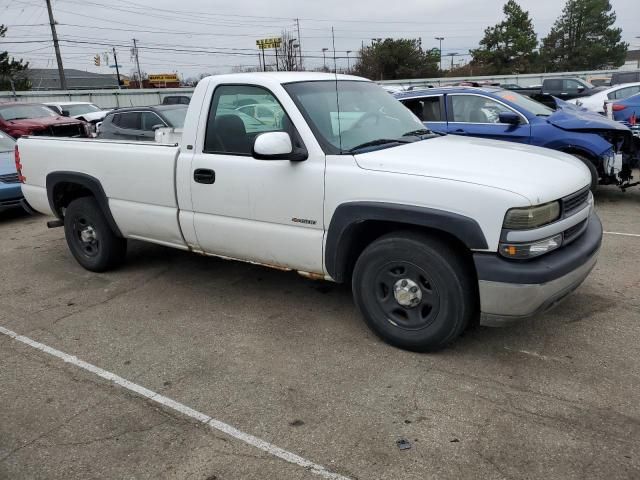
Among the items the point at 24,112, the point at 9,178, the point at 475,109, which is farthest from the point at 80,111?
the point at 475,109

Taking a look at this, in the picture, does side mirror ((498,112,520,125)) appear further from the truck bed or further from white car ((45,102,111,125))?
white car ((45,102,111,125))

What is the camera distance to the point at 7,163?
29.7 ft

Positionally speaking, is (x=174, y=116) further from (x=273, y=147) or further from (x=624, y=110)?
(x=624, y=110)

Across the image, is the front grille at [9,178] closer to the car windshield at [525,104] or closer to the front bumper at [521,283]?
the car windshield at [525,104]

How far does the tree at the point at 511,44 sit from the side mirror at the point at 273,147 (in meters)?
62.7

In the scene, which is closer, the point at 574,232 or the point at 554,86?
the point at 574,232

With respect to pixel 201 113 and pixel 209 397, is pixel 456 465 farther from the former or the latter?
pixel 201 113

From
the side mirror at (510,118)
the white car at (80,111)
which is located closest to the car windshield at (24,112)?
the white car at (80,111)

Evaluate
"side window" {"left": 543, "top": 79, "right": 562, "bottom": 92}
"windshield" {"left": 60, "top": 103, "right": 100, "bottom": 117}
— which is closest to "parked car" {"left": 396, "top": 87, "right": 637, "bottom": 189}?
"side window" {"left": 543, "top": 79, "right": 562, "bottom": 92}

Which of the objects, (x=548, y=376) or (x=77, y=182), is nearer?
(x=548, y=376)

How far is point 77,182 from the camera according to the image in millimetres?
5434

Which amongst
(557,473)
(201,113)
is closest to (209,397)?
(557,473)

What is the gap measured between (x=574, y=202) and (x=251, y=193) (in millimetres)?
2235

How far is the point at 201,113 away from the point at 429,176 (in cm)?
205
